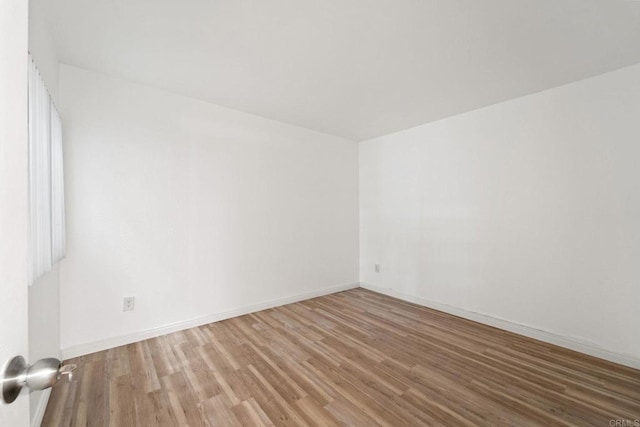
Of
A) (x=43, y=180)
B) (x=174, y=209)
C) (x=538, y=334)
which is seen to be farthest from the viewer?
(x=174, y=209)

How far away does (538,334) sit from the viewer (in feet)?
8.21

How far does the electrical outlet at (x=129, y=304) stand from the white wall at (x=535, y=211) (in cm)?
327

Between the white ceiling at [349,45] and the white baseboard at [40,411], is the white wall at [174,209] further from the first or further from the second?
the white baseboard at [40,411]

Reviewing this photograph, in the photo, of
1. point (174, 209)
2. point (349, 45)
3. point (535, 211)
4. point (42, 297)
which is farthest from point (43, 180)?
point (535, 211)

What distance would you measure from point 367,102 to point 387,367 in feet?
8.68

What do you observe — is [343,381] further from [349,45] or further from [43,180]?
[349,45]

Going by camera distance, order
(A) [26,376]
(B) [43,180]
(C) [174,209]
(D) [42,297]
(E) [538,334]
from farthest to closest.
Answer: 1. (C) [174,209]
2. (E) [538,334]
3. (D) [42,297]
4. (B) [43,180]
5. (A) [26,376]

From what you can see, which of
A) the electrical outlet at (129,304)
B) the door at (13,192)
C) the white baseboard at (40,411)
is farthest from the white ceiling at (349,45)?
the white baseboard at (40,411)

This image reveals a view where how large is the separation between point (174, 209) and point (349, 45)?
227 centimetres

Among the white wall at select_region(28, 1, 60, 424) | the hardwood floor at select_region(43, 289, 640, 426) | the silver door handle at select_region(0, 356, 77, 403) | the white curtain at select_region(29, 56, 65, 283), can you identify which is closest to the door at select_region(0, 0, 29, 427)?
the silver door handle at select_region(0, 356, 77, 403)

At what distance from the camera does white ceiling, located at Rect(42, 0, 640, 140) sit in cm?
156

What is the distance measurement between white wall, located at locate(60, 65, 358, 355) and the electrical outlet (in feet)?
0.11

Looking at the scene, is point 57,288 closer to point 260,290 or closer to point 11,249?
point 260,290

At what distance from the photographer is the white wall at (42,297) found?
1.40 metres
